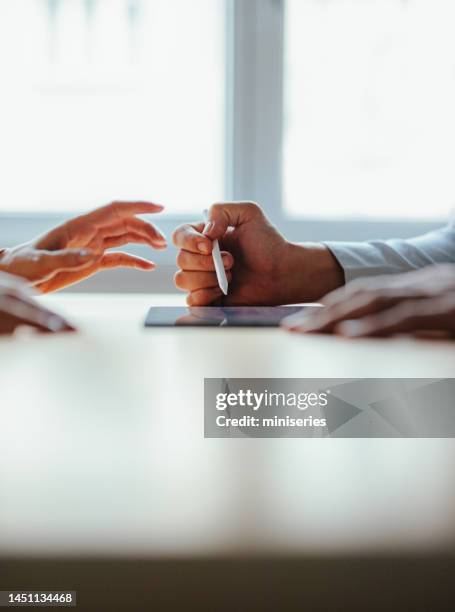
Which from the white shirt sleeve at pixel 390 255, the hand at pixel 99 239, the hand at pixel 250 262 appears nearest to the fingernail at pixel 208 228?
the hand at pixel 250 262

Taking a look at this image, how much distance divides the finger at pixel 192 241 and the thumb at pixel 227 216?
17mm

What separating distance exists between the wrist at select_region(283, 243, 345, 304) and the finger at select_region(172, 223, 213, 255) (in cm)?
16

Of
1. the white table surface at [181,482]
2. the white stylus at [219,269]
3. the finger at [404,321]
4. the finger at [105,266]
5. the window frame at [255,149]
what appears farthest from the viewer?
the window frame at [255,149]

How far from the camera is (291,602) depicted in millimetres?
190

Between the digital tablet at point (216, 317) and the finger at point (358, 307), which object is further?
the digital tablet at point (216, 317)

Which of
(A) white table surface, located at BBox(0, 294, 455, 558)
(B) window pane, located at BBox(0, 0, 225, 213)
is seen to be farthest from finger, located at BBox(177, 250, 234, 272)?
(B) window pane, located at BBox(0, 0, 225, 213)

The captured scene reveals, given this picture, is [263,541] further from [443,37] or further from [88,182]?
[443,37]

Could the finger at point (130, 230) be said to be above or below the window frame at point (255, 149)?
below

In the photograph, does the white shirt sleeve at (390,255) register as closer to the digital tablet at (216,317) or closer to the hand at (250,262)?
the hand at (250,262)

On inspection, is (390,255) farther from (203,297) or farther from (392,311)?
(392,311)

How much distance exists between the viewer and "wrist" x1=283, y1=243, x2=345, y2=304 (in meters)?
1.04

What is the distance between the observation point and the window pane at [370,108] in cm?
189

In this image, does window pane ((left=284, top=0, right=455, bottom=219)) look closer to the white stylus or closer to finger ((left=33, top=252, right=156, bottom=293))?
finger ((left=33, top=252, right=156, bottom=293))

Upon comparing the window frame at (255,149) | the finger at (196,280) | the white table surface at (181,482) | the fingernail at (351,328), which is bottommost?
the white table surface at (181,482)
